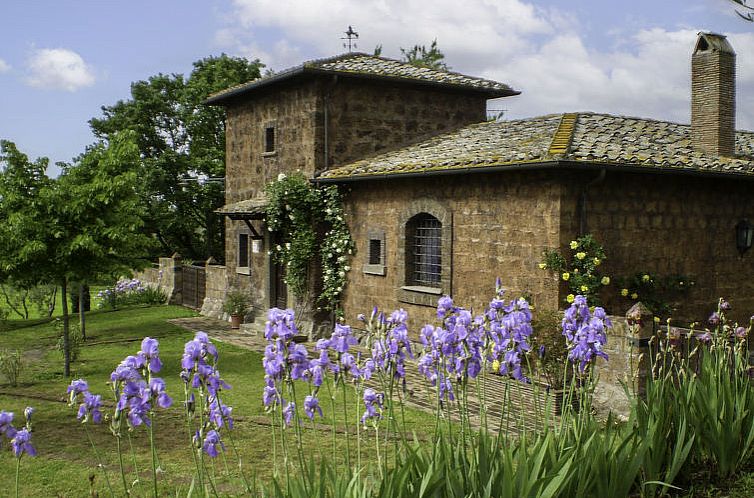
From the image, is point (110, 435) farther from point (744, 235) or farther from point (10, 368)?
point (744, 235)

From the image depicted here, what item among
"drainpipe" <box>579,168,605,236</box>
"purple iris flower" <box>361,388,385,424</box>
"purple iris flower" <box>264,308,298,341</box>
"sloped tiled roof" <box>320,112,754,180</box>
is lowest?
"purple iris flower" <box>361,388,385,424</box>

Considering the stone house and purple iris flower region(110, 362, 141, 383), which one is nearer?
purple iris flower region(110, 362, 141, 383)

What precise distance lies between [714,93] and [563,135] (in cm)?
336

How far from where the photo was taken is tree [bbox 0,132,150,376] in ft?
40.0

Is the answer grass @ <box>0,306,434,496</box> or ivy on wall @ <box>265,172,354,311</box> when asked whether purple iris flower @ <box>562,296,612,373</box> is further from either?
ivy on wall @ <box>265,172,354,311</box>

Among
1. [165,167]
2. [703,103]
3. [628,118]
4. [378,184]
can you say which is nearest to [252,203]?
[378,184]

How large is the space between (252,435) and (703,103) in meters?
10.1

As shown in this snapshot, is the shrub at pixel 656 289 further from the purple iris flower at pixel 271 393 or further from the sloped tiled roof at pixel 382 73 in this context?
the purple iris flower at pixel 271 393

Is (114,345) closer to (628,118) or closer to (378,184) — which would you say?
(378,184)

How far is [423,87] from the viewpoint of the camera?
1720 cm

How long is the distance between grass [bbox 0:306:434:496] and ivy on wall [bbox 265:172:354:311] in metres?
2.28

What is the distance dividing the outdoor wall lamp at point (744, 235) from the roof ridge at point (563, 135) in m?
3.36

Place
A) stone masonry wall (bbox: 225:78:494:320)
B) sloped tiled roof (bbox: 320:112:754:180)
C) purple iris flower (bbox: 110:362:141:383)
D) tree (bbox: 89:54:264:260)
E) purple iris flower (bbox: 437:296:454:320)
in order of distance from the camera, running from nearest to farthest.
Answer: purple iris flower (bbox: 110:362:141:383), purple iris flower (bbox: 437:296:454:320), sloped tiled roof (bbox: 320:112:754:180), stone masonry wall (bbox: 225:78:494:320), tree (bbox: 89:54:264:260)

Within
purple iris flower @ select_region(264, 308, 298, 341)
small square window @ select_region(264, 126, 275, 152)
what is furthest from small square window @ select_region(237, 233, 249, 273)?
purple iris flower @ select_region(264, 308, 298, 341)
